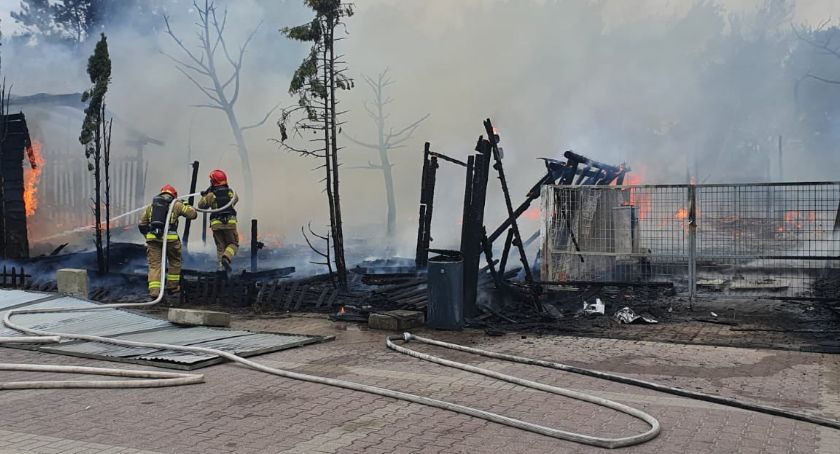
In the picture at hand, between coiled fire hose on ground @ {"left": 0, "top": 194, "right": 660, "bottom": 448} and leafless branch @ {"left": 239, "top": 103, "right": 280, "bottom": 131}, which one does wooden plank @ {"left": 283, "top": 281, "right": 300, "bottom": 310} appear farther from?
leafless branch @ {"left": 239, "top": 103, "right": 280, "bottom": 131}

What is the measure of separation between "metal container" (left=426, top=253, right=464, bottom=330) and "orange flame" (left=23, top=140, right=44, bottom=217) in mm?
13578

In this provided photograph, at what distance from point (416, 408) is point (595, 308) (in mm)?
4601

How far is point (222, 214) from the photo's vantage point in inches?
420

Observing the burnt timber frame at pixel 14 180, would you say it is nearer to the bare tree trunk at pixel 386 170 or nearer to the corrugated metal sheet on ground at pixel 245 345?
the bare tree trunk at pixel 386 170

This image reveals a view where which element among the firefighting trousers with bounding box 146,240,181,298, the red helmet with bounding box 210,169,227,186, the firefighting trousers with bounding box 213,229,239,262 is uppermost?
the red helmet with bounding box 210,169,227,186

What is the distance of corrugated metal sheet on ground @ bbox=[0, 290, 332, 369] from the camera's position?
20.6 ft

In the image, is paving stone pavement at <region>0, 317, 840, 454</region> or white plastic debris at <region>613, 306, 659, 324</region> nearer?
paving stone pavement at <region>0, 317, 840, 454</region>

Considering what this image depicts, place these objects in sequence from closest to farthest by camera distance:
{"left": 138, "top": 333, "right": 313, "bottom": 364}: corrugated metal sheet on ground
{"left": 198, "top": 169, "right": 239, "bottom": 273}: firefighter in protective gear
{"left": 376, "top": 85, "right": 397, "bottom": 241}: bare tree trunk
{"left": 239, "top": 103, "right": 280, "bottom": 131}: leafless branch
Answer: {"left": 138, "top": 333, "right": 313, "bottom": 364}: corrugated metal sheet on ground < {"left": 198, "top": 169, "right": 239, "bottom": 273}: firefighter in protective gear < {"left": 376, "top": 85, "right": 397, "bottom": 241}: bare tree trunk < {"left": 239, "top": 103, "right": 280, "bottom": 131}: leafless branch

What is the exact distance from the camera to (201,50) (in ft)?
78.7

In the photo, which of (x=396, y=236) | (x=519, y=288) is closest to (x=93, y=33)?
(x=396, y=236)

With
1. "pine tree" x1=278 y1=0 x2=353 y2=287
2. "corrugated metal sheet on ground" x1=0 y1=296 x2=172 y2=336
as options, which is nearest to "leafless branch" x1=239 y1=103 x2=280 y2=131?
"pine tree" x1=278 y1=0 x2=353 y2=287

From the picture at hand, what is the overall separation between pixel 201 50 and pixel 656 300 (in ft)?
63.1

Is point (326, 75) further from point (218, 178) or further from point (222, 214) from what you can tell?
point (222, 214)

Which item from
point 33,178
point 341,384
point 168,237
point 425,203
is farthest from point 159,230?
point 33,178
